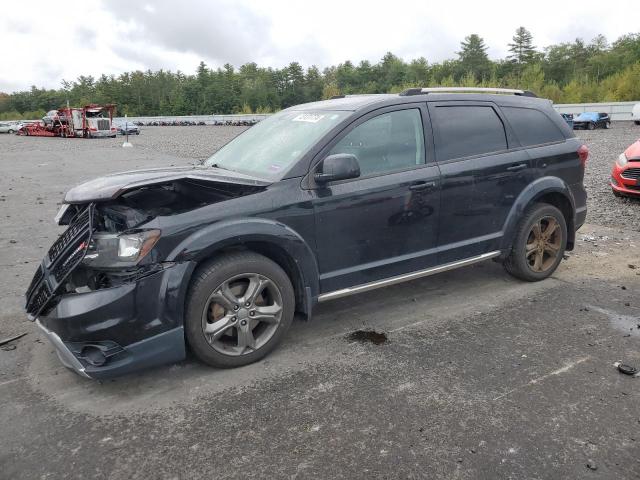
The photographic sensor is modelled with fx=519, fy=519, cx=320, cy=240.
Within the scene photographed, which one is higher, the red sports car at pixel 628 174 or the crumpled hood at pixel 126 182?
the crumpled hood at pixel 126 182

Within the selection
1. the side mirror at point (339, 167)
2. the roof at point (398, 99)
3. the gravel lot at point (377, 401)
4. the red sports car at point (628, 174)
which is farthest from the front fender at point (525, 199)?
the red sports car at point (628, 174)

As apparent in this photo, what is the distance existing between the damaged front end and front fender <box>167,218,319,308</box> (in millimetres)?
77

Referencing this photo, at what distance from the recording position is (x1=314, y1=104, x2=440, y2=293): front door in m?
3.79

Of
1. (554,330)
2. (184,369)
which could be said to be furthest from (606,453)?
(184,369)

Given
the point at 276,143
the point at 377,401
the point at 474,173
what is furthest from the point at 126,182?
the point at 474,173

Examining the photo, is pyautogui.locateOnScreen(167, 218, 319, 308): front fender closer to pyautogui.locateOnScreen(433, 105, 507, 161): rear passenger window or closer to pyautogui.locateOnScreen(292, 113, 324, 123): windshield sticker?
pyautogui.locateOnScreen(292, 113, 324, 123): windshield sticker

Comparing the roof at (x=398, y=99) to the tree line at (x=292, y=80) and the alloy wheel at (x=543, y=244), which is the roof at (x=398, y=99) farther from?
the tree line at (x=292, y=80)

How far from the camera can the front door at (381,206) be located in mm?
3789

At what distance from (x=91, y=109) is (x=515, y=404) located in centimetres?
3944

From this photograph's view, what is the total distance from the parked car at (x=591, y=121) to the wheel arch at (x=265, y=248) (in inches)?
1248

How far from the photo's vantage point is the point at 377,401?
10.1 feet

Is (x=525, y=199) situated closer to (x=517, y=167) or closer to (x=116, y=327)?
(x=517, y=167)

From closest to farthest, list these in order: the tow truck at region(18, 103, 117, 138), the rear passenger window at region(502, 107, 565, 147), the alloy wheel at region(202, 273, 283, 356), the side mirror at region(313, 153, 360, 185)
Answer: the alloy wheel at region(202, 273, 283, 356)
the side mirror at region(313, 153, 360, 185)
the rear passenger window at region(502, 107, 565, 147)
the tow truck at region(18, 103, 117, 138)

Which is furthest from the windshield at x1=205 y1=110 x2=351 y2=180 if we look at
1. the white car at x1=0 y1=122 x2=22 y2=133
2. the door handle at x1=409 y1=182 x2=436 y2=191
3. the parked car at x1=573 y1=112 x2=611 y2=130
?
the white car at x1=0 y1=122 x2=22 y2=133
